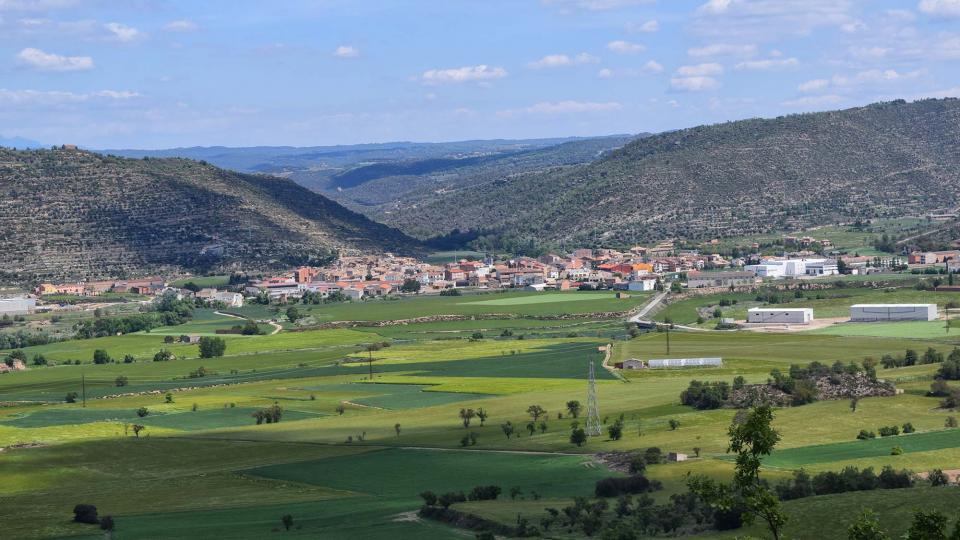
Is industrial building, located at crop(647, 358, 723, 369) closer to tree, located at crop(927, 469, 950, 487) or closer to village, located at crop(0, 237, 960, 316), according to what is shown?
tree, located at crop(927, 469, 950, 487)

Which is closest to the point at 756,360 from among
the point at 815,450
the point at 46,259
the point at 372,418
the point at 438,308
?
the point at 372,418

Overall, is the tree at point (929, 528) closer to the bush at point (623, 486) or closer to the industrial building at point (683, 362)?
the bush at point (623, 486)

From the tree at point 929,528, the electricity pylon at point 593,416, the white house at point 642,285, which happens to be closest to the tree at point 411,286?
the white house at point 642,285

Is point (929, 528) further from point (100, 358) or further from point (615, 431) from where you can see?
point (100, 358)

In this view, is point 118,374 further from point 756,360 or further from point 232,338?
point 756,360

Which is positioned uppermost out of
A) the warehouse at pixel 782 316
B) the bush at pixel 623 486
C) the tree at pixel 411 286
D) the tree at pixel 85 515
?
the tree at pixel 411 286

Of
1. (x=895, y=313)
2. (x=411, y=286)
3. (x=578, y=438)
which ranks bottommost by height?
(x=578, y=438)

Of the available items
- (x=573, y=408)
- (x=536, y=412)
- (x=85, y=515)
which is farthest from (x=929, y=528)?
(x=573, y=408)
